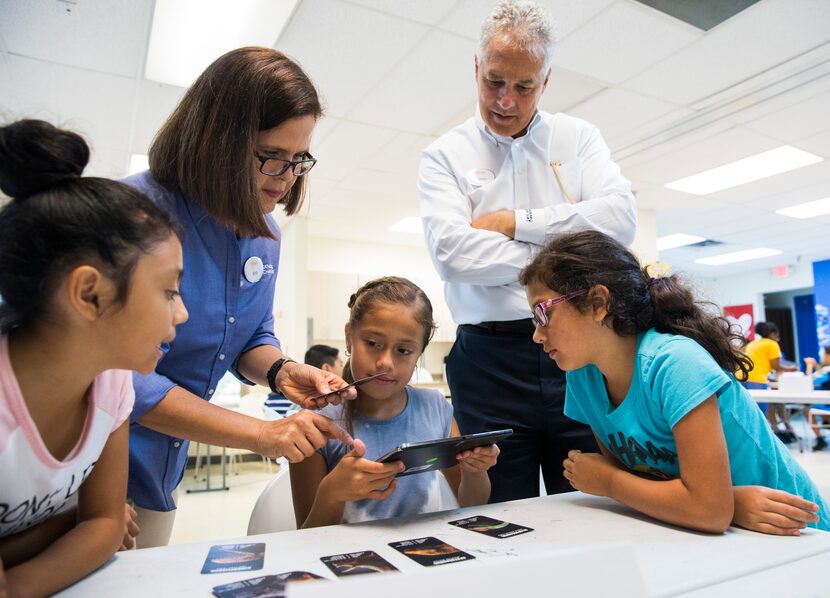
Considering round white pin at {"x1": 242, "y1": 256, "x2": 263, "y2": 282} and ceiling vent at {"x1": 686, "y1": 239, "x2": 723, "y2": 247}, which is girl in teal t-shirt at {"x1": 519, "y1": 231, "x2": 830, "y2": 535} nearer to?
round white pin at {"x1": 242, "y1": 256, "x2": 263, "y2": 282}

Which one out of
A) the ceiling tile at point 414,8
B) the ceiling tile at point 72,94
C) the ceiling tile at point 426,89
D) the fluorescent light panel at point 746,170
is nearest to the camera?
the ceiling tile at point 414,8

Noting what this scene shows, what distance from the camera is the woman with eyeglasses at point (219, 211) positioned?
3.88 ft

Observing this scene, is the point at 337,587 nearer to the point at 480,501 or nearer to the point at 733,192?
the point at 480,501

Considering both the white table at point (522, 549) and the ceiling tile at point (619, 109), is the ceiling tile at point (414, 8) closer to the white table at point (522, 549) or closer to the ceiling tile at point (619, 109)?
the ceiling tile at point (619, 109)

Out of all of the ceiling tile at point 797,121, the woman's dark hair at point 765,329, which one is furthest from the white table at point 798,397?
the woman's dark hair at point 765,329

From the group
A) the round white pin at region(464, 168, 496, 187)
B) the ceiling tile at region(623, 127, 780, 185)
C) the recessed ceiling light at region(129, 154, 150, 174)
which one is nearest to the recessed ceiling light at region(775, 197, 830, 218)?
the ceiling tile at region(623, 127, 780, 185)

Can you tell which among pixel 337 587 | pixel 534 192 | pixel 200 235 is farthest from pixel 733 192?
pixel 337 587

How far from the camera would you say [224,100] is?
1.19 m

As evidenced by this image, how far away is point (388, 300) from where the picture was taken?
5.28ft

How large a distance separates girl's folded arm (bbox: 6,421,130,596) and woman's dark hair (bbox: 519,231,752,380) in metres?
0.98

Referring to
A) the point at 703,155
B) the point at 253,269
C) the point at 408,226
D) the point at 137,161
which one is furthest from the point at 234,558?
the point at 408,226

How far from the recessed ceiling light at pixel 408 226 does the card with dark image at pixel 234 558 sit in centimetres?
665

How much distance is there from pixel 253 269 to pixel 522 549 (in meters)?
0.83

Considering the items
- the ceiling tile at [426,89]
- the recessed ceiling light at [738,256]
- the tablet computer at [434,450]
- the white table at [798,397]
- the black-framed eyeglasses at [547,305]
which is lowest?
the white table at [798,397]
